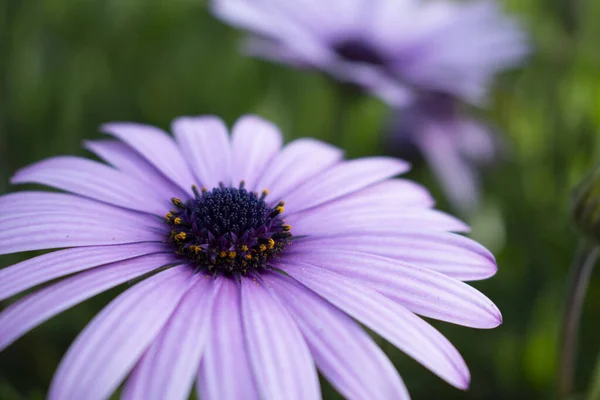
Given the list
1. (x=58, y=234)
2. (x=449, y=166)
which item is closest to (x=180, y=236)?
(x=58, y=234)

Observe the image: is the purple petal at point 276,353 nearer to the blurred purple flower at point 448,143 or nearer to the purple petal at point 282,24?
Result: the purple petal at point 282,24

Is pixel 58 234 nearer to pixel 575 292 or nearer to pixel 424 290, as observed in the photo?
pixel 424 290

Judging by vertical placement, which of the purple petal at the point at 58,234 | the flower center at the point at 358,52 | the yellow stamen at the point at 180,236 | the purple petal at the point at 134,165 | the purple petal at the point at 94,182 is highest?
the flower center at the point at 358,52

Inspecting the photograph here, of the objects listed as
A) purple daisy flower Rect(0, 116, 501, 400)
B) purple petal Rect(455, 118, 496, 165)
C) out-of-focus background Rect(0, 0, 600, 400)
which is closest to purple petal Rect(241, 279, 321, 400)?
purple daisy flower Rect(0, 116, 501, 400)

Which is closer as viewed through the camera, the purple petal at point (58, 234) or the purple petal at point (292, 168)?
the purple petal at point (58, 234)

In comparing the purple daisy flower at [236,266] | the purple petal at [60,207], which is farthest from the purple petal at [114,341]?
the purple petal at [60,207]
